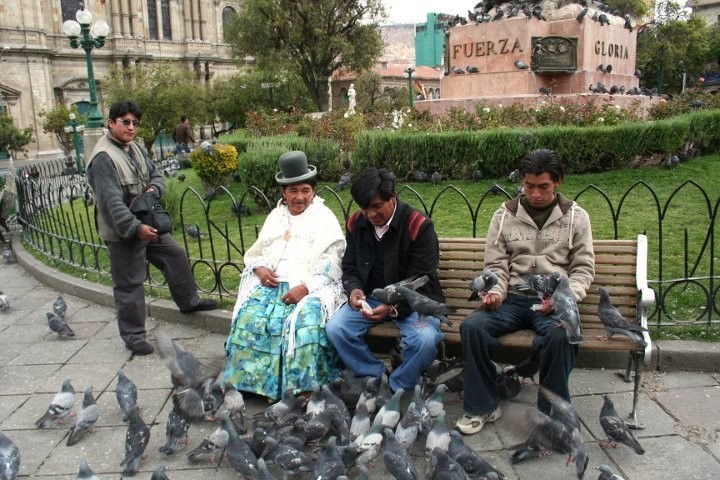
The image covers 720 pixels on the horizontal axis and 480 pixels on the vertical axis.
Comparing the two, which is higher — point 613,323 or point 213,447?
point 613,323

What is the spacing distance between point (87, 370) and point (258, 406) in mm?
1609

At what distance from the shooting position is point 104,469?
10.6ft

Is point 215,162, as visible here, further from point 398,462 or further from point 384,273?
point 398,462

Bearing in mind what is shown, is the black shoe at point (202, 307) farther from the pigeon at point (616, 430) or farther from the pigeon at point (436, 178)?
the pigeon at point (436, 178)

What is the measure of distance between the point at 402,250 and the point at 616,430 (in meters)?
1.60

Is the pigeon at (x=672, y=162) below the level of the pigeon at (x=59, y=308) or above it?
above

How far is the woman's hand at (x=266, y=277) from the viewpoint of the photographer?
13.4ft

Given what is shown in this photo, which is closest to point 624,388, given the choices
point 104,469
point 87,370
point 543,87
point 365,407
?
point 365,407

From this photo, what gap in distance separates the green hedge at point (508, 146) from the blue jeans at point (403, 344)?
6.39 m

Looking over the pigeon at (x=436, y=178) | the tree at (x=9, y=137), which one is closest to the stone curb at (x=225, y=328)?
the pigeon at (x=436, y=178)

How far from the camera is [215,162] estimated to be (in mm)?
10719

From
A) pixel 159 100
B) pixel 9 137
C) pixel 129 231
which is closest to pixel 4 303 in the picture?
pixel 129 231

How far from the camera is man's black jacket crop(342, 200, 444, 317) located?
379cm

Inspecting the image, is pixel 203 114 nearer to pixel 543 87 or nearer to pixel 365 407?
pixel 543 87
